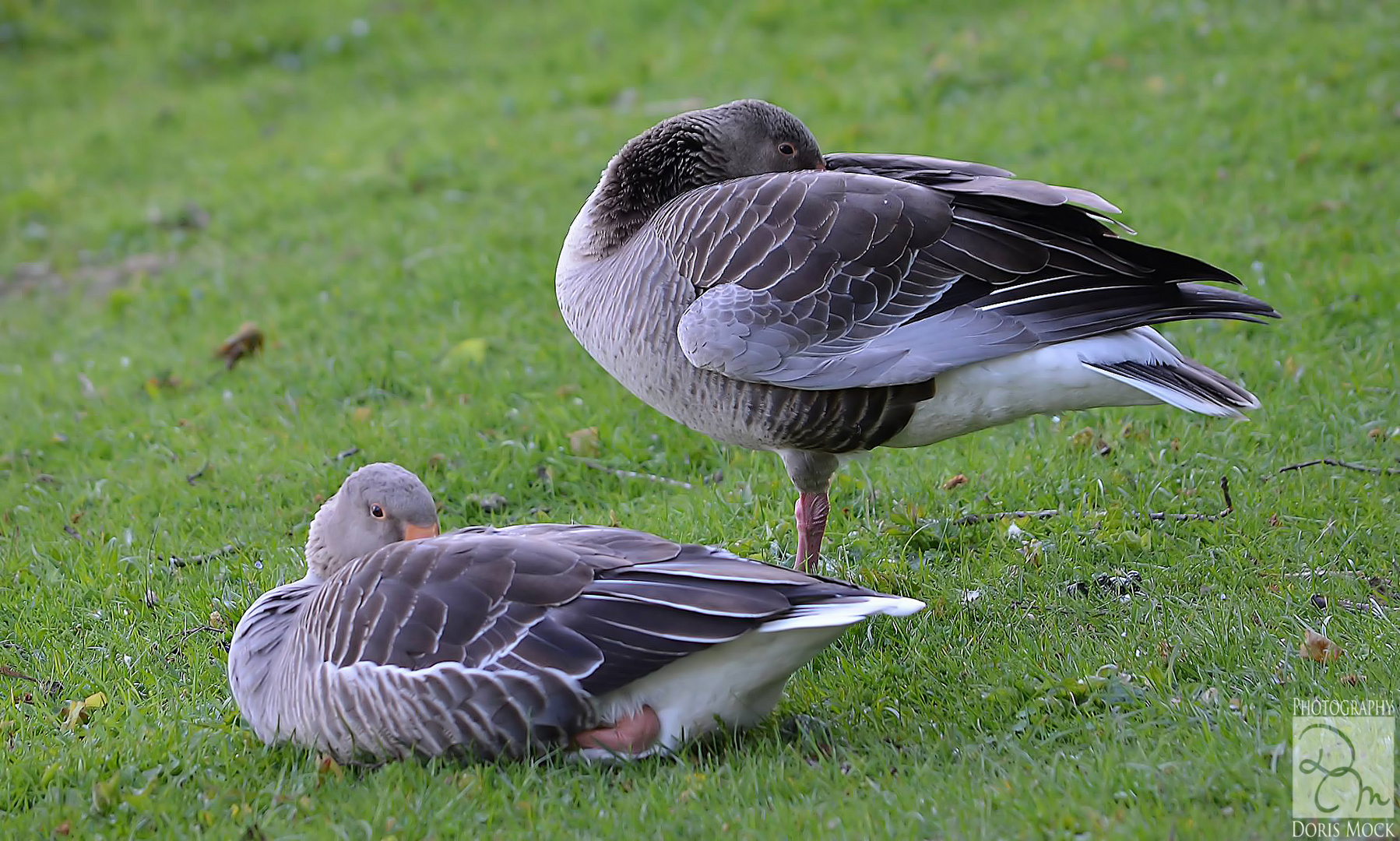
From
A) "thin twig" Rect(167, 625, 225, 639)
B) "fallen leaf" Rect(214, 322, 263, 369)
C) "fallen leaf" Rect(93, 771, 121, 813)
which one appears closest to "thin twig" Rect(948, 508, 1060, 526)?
"thin twig" Rect(167, 625, 225, 639)

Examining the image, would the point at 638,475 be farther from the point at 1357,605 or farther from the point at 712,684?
the point at 1357,605

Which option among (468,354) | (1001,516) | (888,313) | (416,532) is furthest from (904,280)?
(468,354)

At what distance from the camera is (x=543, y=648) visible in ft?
12.3

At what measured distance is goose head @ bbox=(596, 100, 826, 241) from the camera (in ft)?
17.6

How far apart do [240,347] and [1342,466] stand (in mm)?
5833

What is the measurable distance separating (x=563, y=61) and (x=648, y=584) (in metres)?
9.53

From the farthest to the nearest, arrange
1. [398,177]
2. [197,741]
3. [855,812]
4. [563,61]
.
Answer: [563,61] < [398,177] < [197,741] < [855,812]

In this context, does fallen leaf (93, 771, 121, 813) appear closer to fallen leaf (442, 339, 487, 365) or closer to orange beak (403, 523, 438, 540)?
orange beak (403, 523, 438, 540)

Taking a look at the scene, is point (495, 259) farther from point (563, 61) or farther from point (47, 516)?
point (563, 61)

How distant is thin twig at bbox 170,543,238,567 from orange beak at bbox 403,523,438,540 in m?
1.48

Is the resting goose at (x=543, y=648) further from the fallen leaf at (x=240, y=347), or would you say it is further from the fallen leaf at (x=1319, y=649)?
the fallen leaf at (x=240, y=347)

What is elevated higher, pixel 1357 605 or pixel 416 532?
pixel 416 532

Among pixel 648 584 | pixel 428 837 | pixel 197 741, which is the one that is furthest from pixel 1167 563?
pixel 197 741

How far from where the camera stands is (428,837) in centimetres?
346
